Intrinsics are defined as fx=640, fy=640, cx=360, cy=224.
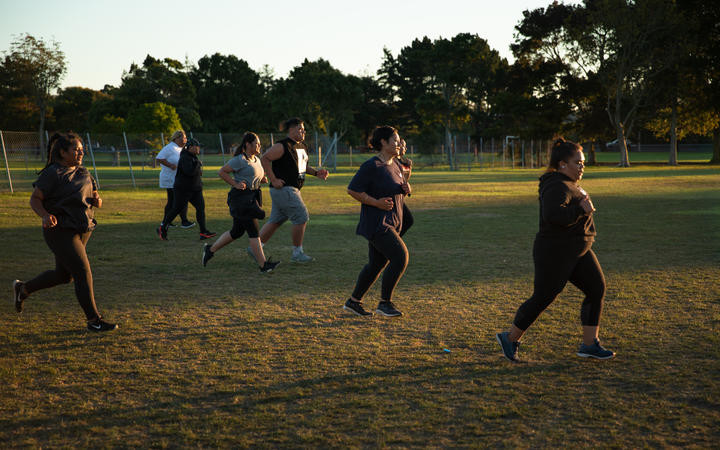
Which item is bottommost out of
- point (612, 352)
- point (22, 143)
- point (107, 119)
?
point (612, 352)

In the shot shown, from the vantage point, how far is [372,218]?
5641 millimetres

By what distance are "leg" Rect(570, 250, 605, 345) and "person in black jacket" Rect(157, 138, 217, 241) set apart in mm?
7884

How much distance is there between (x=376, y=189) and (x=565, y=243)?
1.86 m

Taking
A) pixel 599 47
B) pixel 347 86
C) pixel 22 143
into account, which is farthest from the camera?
pixel 347 86

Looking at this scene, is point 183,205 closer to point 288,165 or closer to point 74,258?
point 288,165

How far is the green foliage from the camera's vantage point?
58.8 m

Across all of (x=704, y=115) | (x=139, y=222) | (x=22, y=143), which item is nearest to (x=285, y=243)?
(x=139, y=222)

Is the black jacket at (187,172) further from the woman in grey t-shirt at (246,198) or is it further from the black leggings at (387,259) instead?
the black leggings at (387,259)

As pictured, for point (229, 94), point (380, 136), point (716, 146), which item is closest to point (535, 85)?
point (716, 146)

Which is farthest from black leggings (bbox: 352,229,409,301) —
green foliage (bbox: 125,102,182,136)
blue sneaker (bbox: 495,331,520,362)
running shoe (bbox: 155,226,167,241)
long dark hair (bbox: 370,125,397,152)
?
green foliage (bbox: 125,102,182,136)

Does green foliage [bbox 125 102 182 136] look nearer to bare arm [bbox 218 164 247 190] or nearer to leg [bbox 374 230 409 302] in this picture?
bare arm [bbox 218 164 247 190]

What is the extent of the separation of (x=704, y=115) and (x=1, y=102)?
246 ft

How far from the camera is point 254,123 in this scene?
283ft

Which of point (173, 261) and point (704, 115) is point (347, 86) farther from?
point (173, 261)
